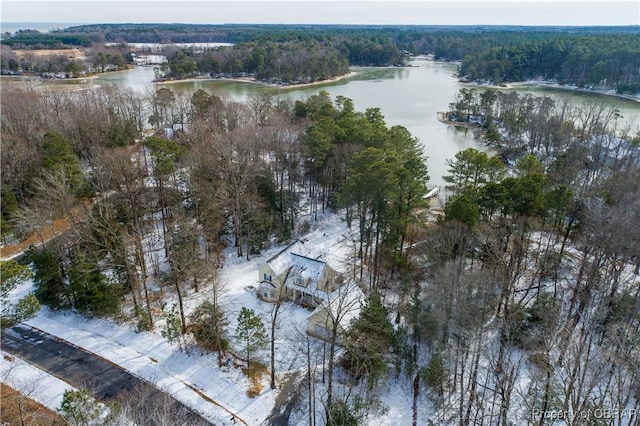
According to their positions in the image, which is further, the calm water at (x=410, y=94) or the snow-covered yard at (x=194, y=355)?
the calm water at (x=410, y=94)

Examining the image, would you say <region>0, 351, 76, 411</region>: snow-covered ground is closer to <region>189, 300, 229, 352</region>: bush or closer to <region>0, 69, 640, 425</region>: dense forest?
<region>0, 69, 640, 425</region>: dense forest

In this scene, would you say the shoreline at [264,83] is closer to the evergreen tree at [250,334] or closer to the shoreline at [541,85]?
the shoreline at [541,85]

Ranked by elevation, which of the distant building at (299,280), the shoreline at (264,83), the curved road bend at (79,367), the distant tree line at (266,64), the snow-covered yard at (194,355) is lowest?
the snow-covered yard at (194,355)

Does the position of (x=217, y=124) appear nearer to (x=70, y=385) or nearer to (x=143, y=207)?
(x=143, y=207)

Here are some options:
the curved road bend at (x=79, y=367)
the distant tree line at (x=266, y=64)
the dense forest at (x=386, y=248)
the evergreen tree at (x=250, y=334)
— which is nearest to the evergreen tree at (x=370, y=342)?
the dense forest at (x=386, y=248)

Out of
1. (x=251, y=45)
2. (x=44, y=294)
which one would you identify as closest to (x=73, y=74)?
(x=251, y=45)

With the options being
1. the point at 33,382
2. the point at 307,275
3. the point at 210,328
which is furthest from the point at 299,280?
the point at 33,382

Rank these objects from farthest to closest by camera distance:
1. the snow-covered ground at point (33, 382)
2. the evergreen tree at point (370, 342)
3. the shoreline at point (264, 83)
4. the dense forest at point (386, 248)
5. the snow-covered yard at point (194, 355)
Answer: the shoreline at point (264, 83)
the evergreen tree at point (370, 342)
the snow-covered yard at point (194, 355)
the dense forest at point (386, 248)
the snow-covered ground at point (33, 382)
